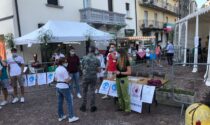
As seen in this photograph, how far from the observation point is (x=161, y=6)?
32906mm

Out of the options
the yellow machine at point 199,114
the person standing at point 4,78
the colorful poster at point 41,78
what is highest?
the yellow machine at point 199,114

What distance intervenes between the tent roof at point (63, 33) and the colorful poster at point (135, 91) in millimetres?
6291

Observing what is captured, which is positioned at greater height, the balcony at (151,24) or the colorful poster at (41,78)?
the balcony at (151,24)

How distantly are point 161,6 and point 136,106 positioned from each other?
29.6m

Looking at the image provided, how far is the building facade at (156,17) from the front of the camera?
2673cm

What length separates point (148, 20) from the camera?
28.6 metres

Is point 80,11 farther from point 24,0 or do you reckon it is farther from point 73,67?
point 73,67

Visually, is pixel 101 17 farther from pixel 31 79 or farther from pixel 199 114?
pixel 199 114

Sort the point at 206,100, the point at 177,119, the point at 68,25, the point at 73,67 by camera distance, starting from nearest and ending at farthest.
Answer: the point at 206,100 < the point at 177,119 < the point at 73,67 < the point at 68,25

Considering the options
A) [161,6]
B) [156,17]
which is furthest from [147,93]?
[161,6]

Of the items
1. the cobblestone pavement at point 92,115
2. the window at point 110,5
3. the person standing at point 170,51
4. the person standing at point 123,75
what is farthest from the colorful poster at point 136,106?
the window at point 110,5

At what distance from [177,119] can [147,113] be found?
2.55ft

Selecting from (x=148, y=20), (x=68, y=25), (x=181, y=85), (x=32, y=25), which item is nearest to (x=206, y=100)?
(x=181, y=85)

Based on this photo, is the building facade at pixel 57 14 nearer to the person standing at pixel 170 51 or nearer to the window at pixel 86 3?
the window at pixel 86 3
